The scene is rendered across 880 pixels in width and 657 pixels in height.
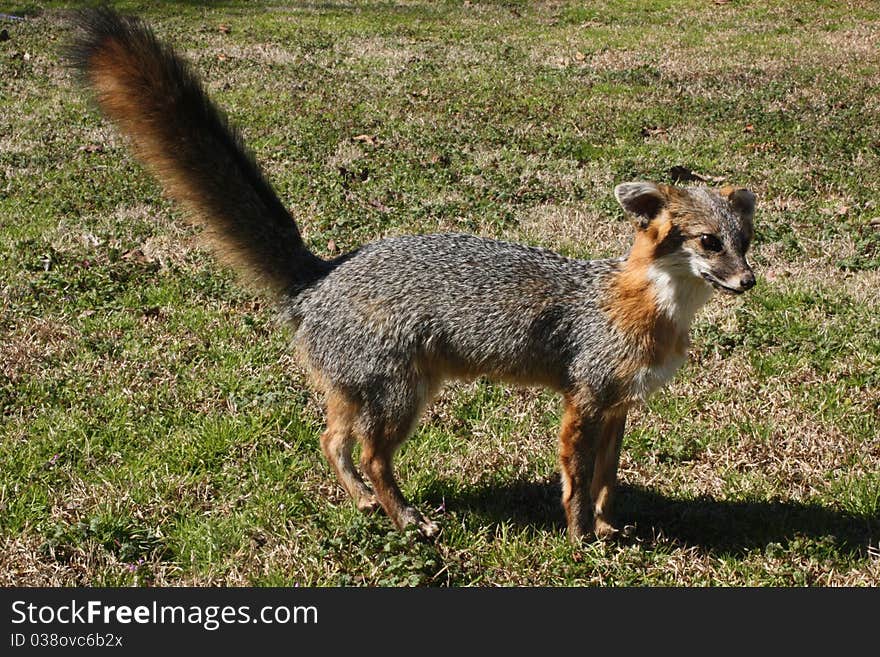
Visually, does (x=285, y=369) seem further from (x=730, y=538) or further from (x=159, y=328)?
(x=730, y=538)

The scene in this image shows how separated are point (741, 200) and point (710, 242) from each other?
0.38 meters

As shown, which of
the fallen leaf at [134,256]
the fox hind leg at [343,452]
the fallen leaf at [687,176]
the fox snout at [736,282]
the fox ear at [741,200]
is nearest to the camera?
the fox snout at [736,282]

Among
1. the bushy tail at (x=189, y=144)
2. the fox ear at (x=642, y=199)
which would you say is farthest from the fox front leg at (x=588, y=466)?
the bushy tail at (x=189, y=144)

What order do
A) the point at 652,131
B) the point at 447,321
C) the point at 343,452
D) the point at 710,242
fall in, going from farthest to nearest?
the point at 652,131 < the point at 343,452 < the point at 447,321 < the point at 710,242

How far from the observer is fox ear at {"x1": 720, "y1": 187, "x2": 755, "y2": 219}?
3982 millimetres

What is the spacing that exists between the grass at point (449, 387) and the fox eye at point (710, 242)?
1384 mm

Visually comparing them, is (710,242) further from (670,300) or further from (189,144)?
(189,144)

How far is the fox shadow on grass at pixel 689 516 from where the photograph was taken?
4.16 meters

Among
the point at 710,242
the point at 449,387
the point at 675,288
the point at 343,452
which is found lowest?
the point at 449,387

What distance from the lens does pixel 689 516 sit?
4383mm

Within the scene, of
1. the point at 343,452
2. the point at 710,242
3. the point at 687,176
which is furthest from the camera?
the point at 687,176

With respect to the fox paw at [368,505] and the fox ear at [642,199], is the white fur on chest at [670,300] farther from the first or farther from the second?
the fox paw at [368,505]

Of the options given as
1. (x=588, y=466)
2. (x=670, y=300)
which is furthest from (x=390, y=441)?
(x=670, y=300)

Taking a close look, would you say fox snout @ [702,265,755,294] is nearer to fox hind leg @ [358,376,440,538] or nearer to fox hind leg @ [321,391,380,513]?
fox hind leg @ [358,376,440,538]
